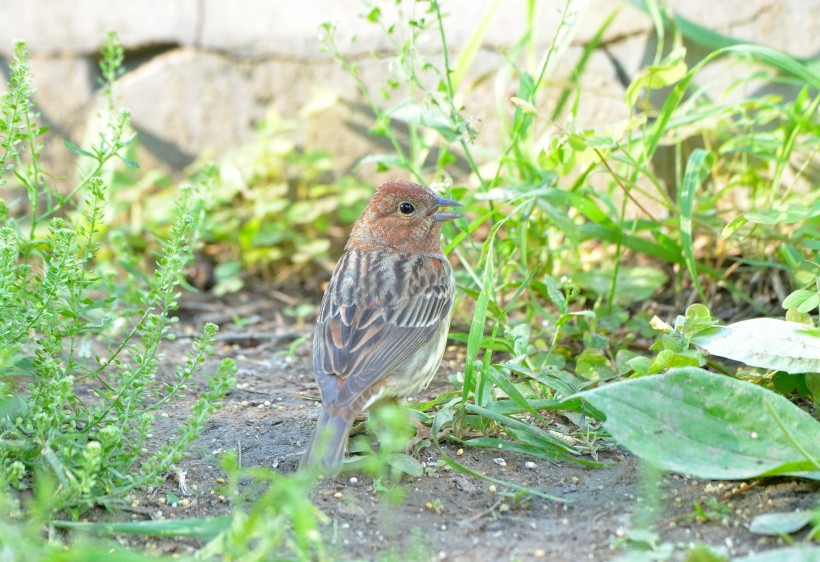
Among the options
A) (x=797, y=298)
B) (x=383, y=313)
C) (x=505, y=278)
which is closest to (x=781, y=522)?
(x=797, y=298)

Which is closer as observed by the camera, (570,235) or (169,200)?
(570,235)

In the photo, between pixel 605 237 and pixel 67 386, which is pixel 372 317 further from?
pixel 605 237

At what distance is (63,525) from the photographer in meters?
2.93

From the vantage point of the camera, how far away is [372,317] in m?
3.91

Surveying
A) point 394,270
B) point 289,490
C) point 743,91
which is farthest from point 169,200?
point 289,490

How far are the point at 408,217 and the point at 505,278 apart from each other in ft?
2.19

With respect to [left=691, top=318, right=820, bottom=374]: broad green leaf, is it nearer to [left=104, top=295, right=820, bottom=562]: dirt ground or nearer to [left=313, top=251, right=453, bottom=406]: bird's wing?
[left=104, top=295, right=820, bottom=562]: dirt ground

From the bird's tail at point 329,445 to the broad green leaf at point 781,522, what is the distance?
1279 millimetres

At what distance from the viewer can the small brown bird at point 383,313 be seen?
354 centimetres

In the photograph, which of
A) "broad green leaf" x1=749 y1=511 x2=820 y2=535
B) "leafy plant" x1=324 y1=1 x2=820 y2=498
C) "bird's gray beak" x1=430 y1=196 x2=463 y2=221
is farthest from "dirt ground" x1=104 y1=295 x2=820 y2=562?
"bird's gray beak" x1=430 y1=196 x2=463 y2=221

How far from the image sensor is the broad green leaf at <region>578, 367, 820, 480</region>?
306cm

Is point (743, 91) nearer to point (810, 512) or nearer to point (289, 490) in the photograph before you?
point (810, 512)

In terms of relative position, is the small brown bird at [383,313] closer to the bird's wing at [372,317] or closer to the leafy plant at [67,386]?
the bird's wing at [372,317]

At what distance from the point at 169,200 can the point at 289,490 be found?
4259 mm
